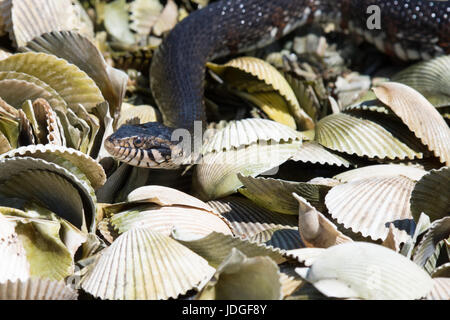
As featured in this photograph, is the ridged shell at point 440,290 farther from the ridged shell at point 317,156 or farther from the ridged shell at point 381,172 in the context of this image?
the ridged shell at point 317,156

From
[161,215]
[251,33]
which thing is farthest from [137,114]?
[161,215]

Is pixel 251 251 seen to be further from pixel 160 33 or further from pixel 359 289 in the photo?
pixel 160 33

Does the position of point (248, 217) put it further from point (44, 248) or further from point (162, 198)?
point (44, 248)

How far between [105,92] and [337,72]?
35.5 inches

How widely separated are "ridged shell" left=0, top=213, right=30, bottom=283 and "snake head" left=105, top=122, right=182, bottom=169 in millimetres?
457

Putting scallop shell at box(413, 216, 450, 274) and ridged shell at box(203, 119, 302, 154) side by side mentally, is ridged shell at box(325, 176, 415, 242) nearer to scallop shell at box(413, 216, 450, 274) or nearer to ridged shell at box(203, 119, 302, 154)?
scallop shell at box(413, 216, 450, 274)

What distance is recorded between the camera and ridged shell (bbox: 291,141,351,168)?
5.95 feet

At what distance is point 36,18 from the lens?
211 cm

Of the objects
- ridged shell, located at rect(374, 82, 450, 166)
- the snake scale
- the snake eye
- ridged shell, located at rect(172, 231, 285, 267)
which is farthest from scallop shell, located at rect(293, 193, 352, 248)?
the snake scale

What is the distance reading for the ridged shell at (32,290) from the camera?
1242 millimetres

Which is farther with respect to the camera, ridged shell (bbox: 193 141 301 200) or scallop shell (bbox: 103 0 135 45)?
scallop shell (bbox: 103 0 135 45)

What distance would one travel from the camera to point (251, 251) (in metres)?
1.41

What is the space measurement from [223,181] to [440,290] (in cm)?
68

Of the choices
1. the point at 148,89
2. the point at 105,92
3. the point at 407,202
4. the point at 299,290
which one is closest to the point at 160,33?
the point at 148,89
